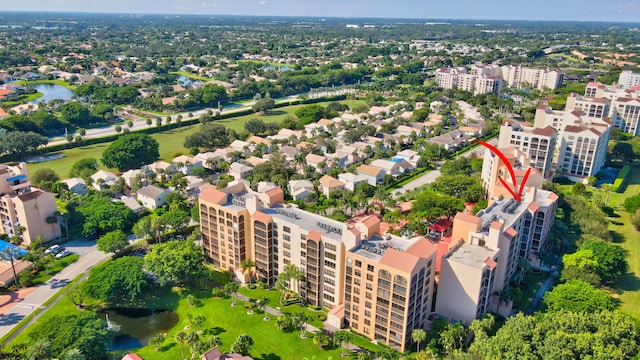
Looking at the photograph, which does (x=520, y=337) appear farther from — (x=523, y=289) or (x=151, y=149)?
(x=151, y=149)

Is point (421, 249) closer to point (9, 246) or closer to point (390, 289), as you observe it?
point (390, 289)

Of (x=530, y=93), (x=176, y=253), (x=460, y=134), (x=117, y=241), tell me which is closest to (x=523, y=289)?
(x=176, y=253)

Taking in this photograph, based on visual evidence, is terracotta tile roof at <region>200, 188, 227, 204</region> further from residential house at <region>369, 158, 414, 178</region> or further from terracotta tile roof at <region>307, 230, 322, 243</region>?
residential house at <region>369, 158, 414, 178</region>

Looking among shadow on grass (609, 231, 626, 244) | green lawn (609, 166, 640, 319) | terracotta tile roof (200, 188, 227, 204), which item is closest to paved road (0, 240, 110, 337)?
terracotta tile roof (200, 188, 227, 204)

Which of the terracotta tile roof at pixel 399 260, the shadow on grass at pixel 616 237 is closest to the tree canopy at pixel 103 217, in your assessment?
the terracotta tile roof at pixel 399 260

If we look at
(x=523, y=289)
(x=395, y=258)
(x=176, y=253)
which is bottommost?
(x=523, y=289)
